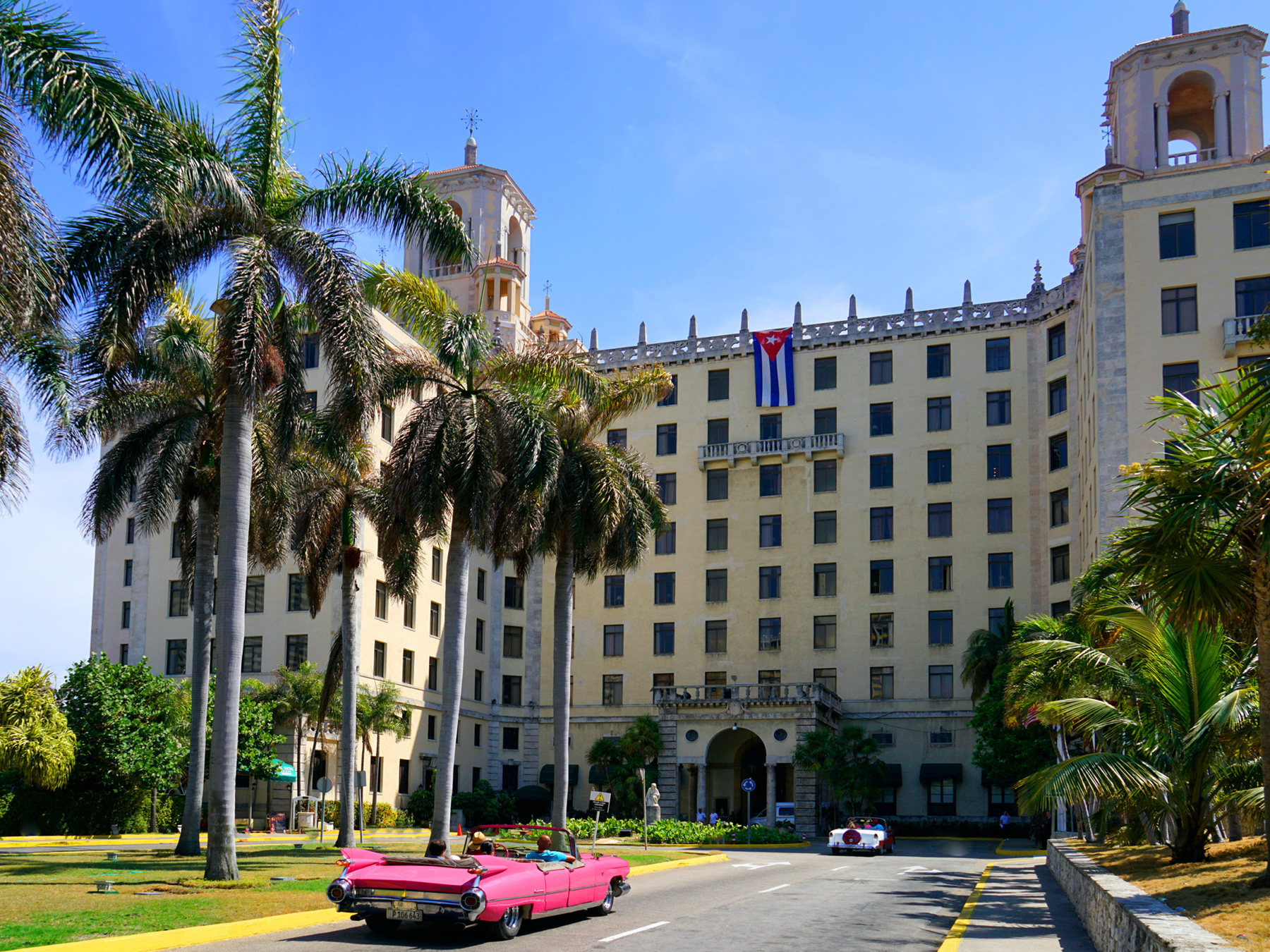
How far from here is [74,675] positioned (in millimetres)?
40000

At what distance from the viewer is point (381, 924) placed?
48.9 ft

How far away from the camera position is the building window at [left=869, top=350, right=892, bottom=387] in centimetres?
6775

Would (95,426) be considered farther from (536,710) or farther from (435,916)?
(536,710)

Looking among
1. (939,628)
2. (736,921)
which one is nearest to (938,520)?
(939,628)

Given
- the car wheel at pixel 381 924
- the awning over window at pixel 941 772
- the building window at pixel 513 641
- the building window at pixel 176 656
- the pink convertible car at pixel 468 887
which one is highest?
the building window at pixel 513 641

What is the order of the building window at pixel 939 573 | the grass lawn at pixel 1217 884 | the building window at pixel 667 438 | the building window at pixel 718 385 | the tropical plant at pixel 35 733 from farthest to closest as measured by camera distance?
the building window at pixel 667 438 < the building window at pixel 718 385 < the building window at pixel 939 573 < the tropical plant at pixel 35 733 < the grass lawn at pixel 1217 884

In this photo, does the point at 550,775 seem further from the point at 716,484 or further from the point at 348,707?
the point at 348,707

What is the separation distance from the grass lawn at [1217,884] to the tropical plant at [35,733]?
30.9 m

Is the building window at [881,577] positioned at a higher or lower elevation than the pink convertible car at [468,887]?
higher

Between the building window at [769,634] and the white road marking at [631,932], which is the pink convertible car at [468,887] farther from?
the building window at [769,634]

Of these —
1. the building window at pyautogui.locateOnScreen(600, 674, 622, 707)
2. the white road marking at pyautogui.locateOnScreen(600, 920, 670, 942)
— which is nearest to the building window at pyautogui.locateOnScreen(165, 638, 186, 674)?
the building window at pyautogui.locateOnScreen(600, 674, 622, 707)

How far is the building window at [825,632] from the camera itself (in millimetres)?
65500

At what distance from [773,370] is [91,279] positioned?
51565mm

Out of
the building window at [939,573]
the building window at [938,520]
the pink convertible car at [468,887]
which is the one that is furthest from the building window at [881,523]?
the pink convertible car at [468,887]
